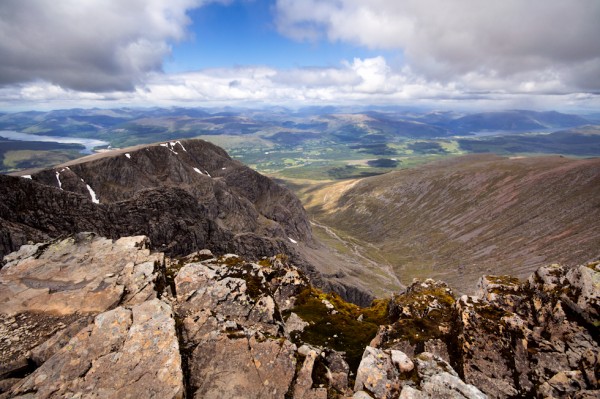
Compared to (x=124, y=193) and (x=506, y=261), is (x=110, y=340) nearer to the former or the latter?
(x=124, y=193)

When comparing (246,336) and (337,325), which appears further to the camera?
(337,325)

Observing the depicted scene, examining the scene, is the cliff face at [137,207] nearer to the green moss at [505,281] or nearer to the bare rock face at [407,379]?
the bare rock face at [407,379]

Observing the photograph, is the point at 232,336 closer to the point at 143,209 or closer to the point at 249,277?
the point at 249,277

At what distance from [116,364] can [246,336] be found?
32.5ft

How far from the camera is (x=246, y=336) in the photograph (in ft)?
91.8

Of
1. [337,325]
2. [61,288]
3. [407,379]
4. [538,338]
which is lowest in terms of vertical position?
[337,325]

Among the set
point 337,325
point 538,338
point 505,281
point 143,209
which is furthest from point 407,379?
point 143,209

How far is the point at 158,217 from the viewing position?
105 meters

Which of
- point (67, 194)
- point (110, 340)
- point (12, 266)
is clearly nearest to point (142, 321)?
point (110, 340)

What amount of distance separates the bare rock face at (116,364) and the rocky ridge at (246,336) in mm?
79

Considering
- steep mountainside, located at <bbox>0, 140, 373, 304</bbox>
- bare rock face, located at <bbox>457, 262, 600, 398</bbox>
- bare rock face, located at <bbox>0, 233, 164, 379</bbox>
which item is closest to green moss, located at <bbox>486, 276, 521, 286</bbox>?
bare rock face, located at <bbox>457, 262, 600, 398</bbox>

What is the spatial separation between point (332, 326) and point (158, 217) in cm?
7878

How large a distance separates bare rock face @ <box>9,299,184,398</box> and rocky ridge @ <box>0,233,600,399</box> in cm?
8

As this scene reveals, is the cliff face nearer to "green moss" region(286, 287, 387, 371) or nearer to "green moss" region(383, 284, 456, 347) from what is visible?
"green moss" region(286, 287, 387, 371)
